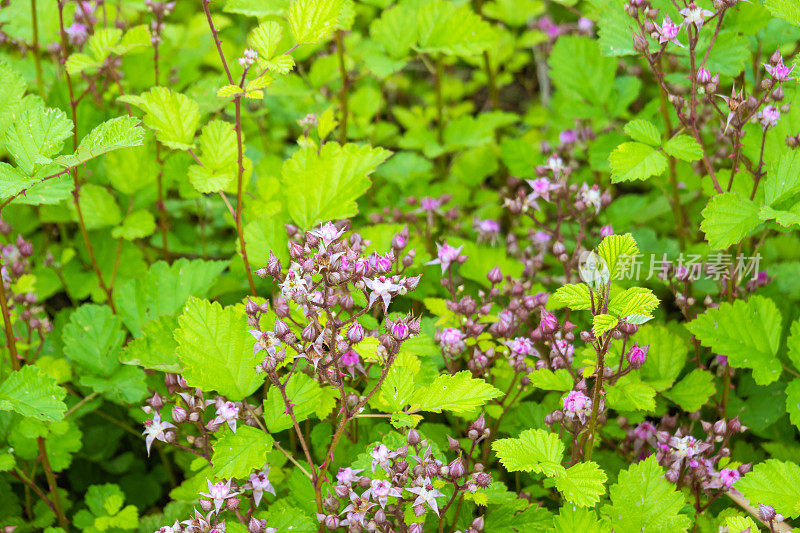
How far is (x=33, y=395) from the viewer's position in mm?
2051

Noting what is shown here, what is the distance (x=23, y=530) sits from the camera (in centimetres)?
247

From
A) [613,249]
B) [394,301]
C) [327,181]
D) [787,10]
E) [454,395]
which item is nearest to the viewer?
[613,249]

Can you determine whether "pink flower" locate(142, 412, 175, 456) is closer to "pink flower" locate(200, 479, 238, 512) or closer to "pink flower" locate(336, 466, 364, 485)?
"pink flower" locate(200, 479, 238, 512)

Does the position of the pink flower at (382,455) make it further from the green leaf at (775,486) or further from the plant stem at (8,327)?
the plant stem at (8,327)

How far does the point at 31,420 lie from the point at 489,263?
1.78 m

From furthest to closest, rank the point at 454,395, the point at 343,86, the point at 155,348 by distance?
the point at 343,86
the point at 155,348
the point at 454,395

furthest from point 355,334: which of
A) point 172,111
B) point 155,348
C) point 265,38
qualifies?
point 172,111

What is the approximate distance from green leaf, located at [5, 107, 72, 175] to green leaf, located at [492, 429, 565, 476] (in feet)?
5.04

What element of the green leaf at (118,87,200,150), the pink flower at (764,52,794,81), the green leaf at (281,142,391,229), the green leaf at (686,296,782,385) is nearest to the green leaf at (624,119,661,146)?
the pink flower at (764,52,794,81)

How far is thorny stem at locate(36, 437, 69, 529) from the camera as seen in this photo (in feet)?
7.69

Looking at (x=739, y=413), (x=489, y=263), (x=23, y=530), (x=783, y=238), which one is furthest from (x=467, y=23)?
(x=23, y=530)

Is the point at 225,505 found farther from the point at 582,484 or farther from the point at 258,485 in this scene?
the point at 582,484

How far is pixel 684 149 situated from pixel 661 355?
0.72 metres

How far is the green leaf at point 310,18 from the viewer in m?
2.13
